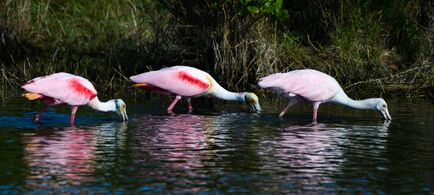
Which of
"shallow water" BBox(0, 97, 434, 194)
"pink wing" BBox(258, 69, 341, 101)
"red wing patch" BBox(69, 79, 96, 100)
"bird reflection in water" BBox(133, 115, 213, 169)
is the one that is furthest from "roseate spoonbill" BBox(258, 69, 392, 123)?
"red wing patch" BBox(69, 79, 96, 100)

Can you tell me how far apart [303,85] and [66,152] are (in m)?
4.37

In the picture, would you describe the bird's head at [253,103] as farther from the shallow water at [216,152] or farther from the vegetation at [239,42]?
the vegetation at [239,42]

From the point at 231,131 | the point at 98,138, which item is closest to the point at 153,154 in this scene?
the point at 98,138

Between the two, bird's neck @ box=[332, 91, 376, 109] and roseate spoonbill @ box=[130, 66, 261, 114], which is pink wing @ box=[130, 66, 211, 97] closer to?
roseate spoonbill @ box=[130, 66, 261, 114]

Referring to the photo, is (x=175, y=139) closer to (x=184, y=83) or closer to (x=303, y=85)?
(x=303, y=85)

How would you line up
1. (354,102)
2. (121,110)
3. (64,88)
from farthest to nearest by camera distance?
(354,102), (121,110), (64,88)

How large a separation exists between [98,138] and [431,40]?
852 cm

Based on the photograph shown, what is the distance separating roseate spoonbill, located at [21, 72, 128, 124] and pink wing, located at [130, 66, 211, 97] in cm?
160

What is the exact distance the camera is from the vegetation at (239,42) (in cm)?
1645

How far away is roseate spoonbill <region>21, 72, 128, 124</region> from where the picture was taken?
12711 millimetres

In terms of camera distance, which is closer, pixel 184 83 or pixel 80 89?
pixel 80 89

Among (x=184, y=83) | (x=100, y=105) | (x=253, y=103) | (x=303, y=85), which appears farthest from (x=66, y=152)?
(x=184, y=83)

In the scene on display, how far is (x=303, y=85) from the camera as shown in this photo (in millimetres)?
13758

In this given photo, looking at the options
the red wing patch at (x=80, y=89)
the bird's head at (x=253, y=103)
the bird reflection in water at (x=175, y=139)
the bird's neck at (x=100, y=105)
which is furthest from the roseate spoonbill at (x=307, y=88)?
the red wing patch at (x=80, y=89)
